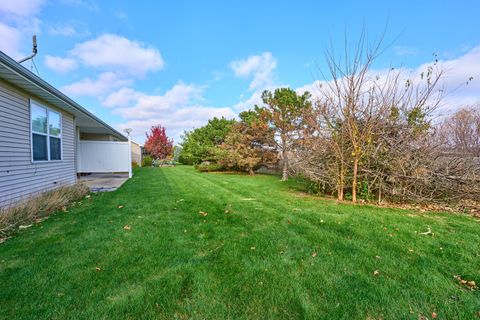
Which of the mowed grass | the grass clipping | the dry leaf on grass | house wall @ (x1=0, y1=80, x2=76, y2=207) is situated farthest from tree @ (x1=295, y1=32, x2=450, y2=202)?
house wall @ (x1=0, y1=80, x2=76, y2=207)

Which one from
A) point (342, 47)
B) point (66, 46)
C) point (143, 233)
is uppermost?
point (66, 46)

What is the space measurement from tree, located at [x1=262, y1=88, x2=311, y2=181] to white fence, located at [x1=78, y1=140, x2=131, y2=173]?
25.3ft

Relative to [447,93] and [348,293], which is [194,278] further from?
[447,93]

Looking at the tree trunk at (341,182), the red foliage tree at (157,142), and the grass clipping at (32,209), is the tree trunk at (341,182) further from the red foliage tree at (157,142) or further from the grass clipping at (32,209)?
the red foliage tree at (157,142)

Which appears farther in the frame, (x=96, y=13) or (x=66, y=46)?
(x=66, y=46)

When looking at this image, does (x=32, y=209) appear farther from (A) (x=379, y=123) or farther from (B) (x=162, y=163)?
(B) (x=162, y=163)

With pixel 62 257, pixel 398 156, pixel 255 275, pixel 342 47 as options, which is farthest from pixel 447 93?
pixel 62 257

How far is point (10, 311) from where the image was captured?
1773mm

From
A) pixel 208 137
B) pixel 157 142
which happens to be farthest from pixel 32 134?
pixel 157 142

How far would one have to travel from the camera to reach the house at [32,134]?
14.8 ft

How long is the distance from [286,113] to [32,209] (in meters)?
10.9

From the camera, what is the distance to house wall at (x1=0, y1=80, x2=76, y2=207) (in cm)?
452

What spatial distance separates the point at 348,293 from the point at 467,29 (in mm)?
8769

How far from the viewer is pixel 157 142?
30875mm
